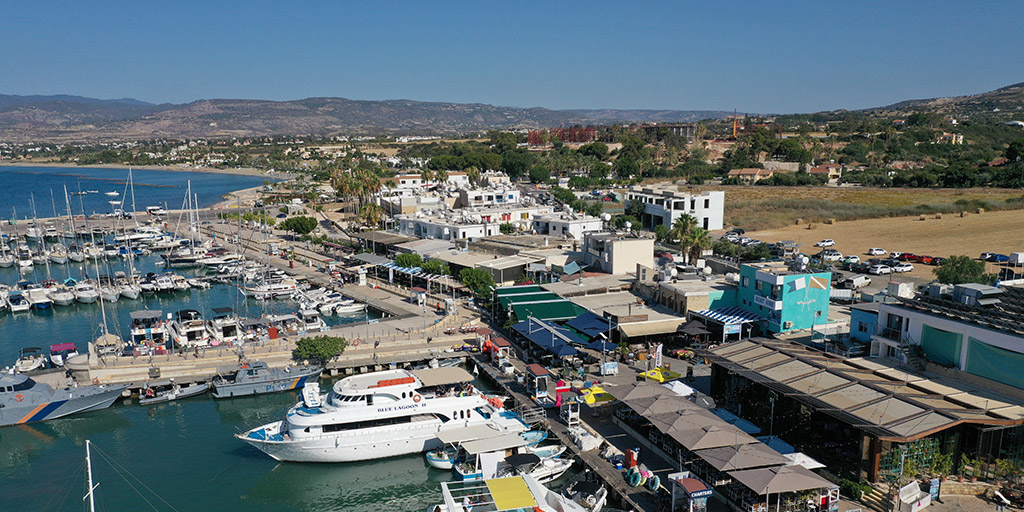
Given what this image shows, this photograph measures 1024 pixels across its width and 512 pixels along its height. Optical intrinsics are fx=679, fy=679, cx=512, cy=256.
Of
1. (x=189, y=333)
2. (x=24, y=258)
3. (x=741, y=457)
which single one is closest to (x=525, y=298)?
(x=189, y=333)

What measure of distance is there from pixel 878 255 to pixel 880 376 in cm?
3836

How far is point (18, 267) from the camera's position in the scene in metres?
65.9

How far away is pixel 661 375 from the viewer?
3105 cm

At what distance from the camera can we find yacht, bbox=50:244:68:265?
67.9 metres

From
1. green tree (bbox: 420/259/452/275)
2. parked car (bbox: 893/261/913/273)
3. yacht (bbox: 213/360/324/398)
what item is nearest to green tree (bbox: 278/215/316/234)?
green tree (bbox: 420/259/452/275)

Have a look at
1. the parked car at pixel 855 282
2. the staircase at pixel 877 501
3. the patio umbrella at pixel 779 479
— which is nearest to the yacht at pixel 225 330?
the patio umbrella at pixel 779 479

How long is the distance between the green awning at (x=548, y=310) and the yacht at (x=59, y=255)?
53.3 meters

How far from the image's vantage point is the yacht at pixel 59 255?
223 feet

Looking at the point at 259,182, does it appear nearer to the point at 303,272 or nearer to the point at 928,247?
the point at 303,272

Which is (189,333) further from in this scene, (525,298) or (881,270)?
(881,270)

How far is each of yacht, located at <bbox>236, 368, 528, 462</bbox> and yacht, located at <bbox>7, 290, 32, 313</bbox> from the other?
35456 millimetres

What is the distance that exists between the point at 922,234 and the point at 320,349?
59.4 metres

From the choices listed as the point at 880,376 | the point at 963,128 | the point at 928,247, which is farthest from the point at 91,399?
the point at 963,128

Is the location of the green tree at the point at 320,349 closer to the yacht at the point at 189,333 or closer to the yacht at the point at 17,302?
the yacht at the point at 189,333
